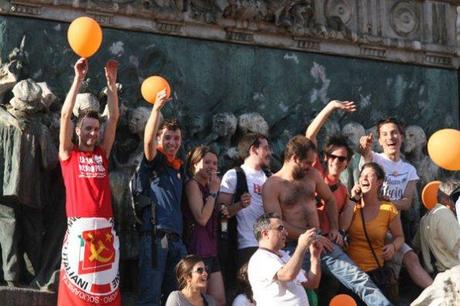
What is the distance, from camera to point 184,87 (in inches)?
690

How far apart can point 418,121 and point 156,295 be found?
260 inches

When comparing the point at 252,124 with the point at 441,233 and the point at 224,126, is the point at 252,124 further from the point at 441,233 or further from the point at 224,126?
the point at 441,233

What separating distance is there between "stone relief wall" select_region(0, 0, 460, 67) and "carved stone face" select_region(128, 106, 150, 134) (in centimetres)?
139

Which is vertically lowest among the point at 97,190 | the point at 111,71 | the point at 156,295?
the point at 156,295

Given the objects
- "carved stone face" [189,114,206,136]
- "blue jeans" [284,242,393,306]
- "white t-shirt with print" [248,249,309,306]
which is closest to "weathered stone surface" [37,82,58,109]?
"carved stone face" [189,114,206,136]

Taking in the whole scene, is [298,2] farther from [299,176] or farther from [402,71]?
[299,176]

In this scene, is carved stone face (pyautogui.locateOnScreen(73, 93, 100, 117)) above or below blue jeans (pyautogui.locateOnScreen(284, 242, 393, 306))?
above

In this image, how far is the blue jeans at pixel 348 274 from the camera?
14.5 m

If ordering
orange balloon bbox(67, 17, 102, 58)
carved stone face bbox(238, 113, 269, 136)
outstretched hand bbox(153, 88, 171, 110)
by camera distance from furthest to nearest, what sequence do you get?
carved stone face bbox(238, 113, 269, 136), outstretched hand bbox(153, 88, 171, 110), orange balloon bbox(67, 17, 102, 58)

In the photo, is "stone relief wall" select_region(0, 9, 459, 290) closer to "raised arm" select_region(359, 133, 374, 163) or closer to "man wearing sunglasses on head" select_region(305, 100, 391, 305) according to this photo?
"raised arm" select_region(359, 133, 374, 163)

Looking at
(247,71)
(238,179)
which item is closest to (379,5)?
(247,71)

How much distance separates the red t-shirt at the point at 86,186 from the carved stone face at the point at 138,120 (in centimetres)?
227

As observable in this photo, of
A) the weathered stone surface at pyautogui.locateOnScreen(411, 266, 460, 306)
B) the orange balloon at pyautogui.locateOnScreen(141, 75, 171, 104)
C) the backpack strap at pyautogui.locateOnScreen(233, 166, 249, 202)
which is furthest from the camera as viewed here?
the backpack strap at pyautogui.locateOnScreen(233, 166, 249, 202)

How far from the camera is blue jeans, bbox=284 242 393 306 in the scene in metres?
14.5
